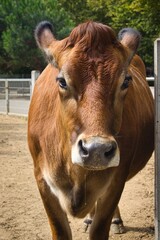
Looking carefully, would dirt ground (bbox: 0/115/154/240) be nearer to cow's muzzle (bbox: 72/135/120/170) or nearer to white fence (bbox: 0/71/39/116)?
cow's muzzle (bbox: 72/135/120/170)

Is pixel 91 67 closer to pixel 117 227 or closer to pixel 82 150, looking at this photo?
pixel 82 150

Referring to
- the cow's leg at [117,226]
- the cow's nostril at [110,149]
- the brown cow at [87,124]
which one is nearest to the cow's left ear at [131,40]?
the brown cow at [87,124]

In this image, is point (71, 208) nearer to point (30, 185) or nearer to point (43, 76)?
point (43, 76)

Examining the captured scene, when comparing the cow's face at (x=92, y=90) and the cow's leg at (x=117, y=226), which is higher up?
the cow's face at (x=92, y=90)

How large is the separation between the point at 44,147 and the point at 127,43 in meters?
1.13

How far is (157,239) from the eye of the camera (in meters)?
3.89

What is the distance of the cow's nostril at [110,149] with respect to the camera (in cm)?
258

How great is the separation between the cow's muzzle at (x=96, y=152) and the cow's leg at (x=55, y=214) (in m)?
1.22

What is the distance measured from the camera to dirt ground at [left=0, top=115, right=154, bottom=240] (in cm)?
498

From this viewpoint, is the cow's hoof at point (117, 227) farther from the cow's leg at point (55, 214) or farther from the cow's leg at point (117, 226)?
the cow's leg at point (55, 214)

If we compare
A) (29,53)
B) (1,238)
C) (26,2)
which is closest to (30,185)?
(1,238)

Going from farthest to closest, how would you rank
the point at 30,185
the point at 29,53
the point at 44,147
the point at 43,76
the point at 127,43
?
the point at 29,53 < the point at 30,185 < the point at 43,76 < the point at 44,147 < the point at 127,43

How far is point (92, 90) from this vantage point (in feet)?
9.19

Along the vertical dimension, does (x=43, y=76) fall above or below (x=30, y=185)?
above
